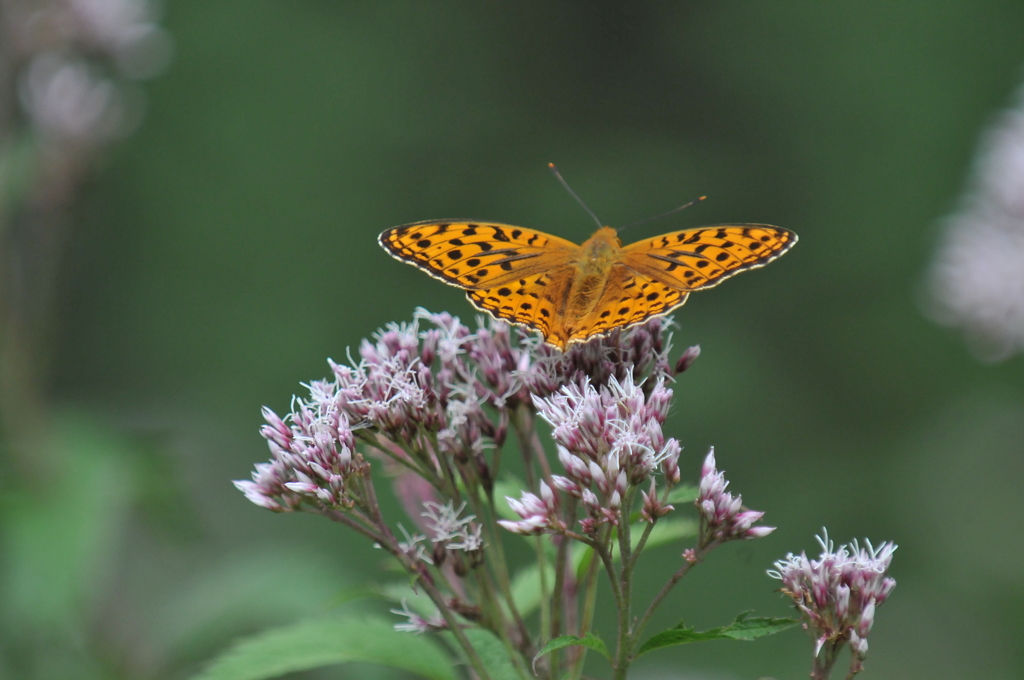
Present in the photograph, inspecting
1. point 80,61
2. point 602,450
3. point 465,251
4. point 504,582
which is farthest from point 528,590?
point 80,61

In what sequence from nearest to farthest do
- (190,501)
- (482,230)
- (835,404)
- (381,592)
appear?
(381,592) → (482,230) → (190,501) → (835,404)

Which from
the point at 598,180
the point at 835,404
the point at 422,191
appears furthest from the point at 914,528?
the point at 422,191

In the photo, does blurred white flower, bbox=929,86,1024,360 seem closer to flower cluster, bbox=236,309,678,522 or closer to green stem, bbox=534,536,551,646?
flower cluster, bbox=236,309,678,522

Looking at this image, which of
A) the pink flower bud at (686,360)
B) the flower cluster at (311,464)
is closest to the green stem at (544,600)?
the flower cluster at (311,464)

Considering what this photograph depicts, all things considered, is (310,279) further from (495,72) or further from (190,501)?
(190,501)

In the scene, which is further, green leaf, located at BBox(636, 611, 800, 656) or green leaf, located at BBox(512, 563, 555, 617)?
green leaf, located at BBox(512, 563, 555, 617)

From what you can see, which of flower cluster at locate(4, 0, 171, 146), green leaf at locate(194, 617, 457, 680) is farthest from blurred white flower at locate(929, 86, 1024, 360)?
flower cluster at locate(4, 0, 171, 146)

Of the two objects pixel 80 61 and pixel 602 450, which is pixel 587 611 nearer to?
pixel 602 450
